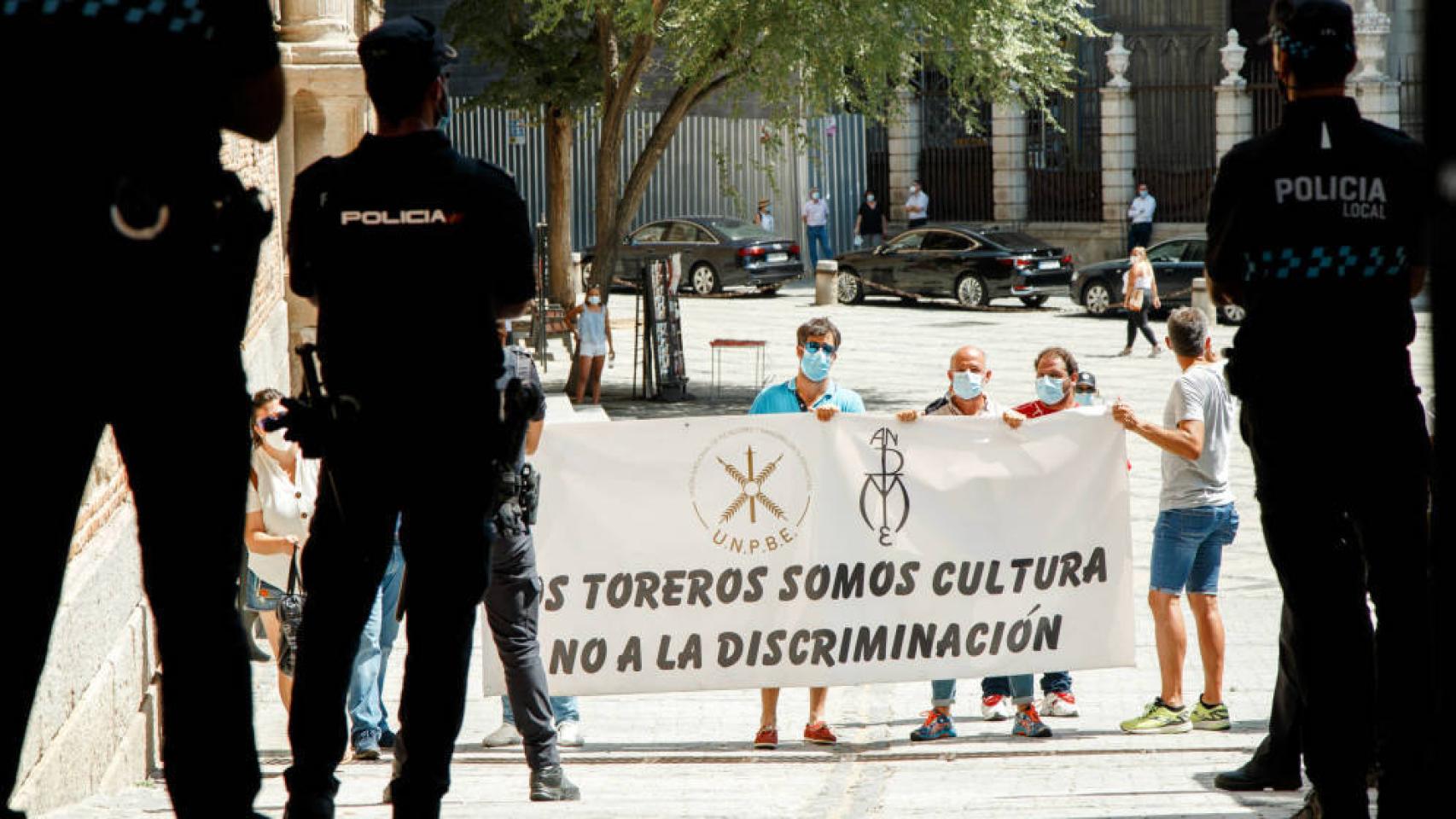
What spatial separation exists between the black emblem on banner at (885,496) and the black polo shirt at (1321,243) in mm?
4519

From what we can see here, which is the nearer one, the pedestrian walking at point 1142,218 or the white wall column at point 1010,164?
the pedestrian walking at point 1142,218

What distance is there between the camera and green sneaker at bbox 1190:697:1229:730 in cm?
877

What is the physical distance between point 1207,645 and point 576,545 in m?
2.98

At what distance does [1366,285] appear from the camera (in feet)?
14.7

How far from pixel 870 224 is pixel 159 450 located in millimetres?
41025

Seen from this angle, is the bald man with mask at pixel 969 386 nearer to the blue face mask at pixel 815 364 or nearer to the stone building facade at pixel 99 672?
the blue face mask at pixel 815 364

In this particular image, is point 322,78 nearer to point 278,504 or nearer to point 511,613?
point 278,504

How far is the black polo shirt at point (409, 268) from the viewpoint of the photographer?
3.97 metres

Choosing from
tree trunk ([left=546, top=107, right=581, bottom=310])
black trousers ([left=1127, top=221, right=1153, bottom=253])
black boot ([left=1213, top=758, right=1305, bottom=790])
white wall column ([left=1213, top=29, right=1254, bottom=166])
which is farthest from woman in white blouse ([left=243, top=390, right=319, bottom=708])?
white wall column ([left=1213, top=29, right=1254, bottom=166])

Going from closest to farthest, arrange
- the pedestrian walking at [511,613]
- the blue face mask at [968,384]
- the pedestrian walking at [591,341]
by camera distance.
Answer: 1. the pedestrian walking at [511,613]
2. the blue face mask at [968,384]
3. the pedestrian walking at [591,341]

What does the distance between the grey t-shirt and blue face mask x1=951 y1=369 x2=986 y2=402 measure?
0.94 meters

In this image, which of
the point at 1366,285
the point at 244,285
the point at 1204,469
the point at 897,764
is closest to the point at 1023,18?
the point at 1204,469

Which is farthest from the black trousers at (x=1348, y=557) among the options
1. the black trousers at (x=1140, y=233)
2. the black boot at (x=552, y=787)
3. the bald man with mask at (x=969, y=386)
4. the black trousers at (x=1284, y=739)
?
the black trousers at (x=1140, y=233)

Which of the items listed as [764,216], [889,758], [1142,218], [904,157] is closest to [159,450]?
[889,758]
